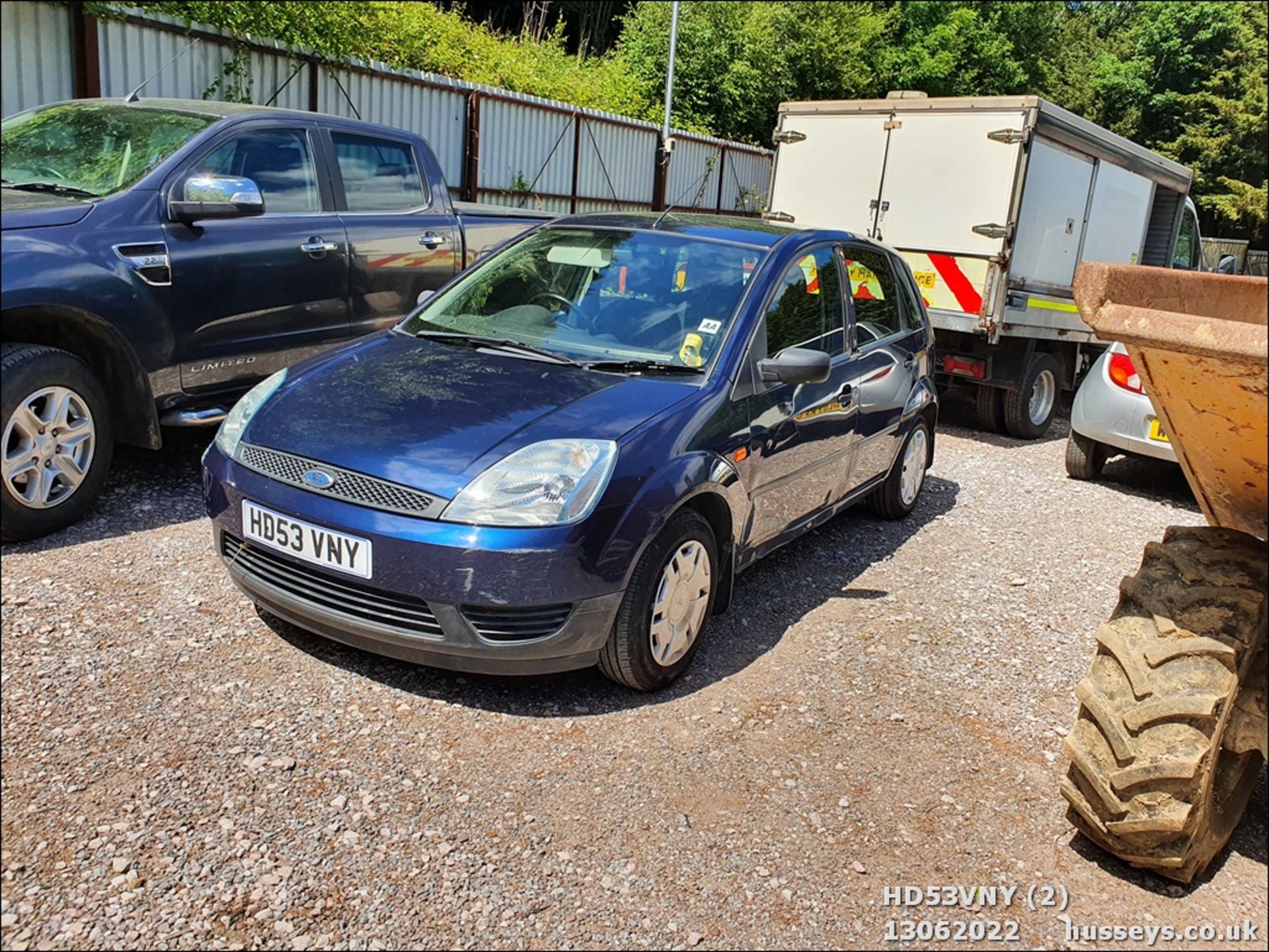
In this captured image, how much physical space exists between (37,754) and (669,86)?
1614 centimetres

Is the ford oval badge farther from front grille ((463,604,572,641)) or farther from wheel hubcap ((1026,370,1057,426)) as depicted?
wheel hubcap ((1026,370,1057,426))

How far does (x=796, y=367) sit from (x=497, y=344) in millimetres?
1209

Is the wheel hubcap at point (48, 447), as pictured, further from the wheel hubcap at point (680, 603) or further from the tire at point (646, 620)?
the wheel hubcap at point (680, 603)

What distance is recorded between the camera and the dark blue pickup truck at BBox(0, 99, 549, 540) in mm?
4195

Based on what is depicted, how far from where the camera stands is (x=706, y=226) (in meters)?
4.83

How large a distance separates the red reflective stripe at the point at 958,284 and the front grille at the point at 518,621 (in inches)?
245

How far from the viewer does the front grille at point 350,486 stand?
331 centimetres

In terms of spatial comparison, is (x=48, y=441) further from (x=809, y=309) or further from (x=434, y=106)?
(x=434, y=106)

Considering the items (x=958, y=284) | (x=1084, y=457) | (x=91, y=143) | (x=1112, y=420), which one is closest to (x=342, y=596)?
(x=91, y=143)

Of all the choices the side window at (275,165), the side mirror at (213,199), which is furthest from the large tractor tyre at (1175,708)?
the side window at (275,165)

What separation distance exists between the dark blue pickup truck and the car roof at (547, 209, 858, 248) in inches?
57.8

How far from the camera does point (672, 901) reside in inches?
106

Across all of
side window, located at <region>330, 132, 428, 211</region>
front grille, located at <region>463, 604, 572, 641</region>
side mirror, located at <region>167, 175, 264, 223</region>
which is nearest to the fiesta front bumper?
front grille, located at <region>463, 604, 572, 641</region>

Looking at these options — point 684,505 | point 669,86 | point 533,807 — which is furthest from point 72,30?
→ point 669,86
